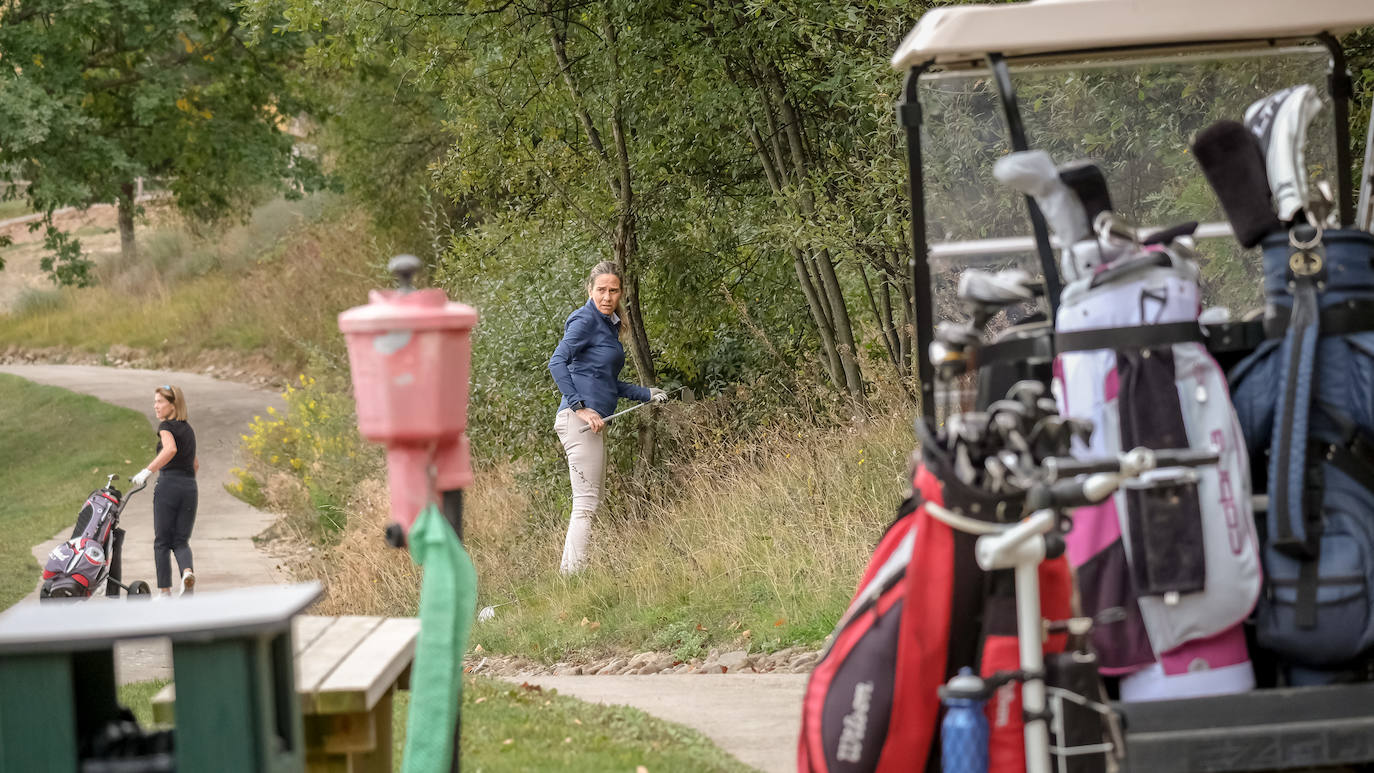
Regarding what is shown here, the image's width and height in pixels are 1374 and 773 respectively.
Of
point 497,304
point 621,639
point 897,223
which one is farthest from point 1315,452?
point 497,304

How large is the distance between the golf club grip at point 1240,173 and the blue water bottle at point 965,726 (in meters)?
1.27

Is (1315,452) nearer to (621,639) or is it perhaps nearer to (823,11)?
(621,639)

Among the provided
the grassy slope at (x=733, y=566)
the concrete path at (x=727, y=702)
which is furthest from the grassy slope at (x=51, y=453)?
the concrete path at (x=727, y=702)

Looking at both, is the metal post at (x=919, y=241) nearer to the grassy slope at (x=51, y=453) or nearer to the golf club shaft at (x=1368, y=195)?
the golf club shaft at (x=1368, y=195)

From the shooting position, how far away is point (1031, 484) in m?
2.81

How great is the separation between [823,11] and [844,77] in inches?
15.7

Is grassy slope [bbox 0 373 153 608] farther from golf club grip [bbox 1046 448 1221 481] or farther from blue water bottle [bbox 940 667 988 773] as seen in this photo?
golf club grip [bbox 1046 448 1221 481]

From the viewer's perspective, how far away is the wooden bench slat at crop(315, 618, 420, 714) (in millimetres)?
3082

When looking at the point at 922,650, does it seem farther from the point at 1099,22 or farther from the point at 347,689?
the point at 1099,22

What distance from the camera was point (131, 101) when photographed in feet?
66.9

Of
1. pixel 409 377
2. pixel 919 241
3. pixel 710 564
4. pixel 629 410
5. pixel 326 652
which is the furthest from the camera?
pixel 629 410

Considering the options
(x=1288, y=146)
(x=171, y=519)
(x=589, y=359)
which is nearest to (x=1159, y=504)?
(x=1288, y=146)

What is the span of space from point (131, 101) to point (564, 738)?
1831 cm

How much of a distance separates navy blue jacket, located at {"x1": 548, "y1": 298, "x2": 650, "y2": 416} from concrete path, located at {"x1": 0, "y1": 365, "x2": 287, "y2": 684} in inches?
108
